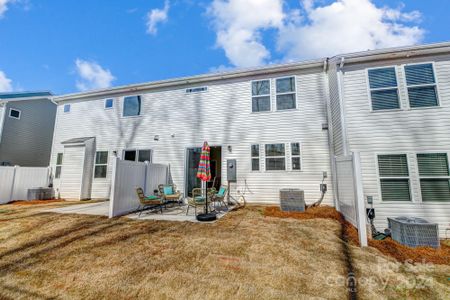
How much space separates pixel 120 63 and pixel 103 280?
15941 mm

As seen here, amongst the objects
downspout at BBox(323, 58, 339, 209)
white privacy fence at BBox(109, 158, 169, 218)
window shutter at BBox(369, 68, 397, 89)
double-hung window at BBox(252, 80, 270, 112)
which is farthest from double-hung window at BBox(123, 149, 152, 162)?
window shutter at BBox(369, 68, 397, 89)

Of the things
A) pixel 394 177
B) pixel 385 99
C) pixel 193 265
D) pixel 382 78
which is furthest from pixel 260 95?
pixel 193 265

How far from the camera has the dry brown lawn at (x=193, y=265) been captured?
257 cm

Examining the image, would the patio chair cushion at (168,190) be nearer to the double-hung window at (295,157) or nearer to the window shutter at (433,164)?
the double-hung window at (295,157)

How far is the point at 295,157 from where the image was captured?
789cm

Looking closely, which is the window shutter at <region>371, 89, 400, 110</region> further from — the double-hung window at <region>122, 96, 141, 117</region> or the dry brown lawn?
the double-hung window at <region>122, 96, 141, 117</region>

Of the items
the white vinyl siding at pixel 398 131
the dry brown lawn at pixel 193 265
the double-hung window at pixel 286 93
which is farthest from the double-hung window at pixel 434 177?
the double-hung window at pixel 286 93

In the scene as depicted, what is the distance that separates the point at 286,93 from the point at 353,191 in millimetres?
5071

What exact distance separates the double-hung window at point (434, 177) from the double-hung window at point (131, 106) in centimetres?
1170

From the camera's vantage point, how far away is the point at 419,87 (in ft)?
20.1

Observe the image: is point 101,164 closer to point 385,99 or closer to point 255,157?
point 255,157

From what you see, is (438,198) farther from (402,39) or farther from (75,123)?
(75,123)

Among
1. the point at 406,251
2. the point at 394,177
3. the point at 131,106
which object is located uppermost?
the point at 131,106

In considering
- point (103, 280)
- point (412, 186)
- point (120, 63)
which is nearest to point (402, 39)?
point (412, 186)
